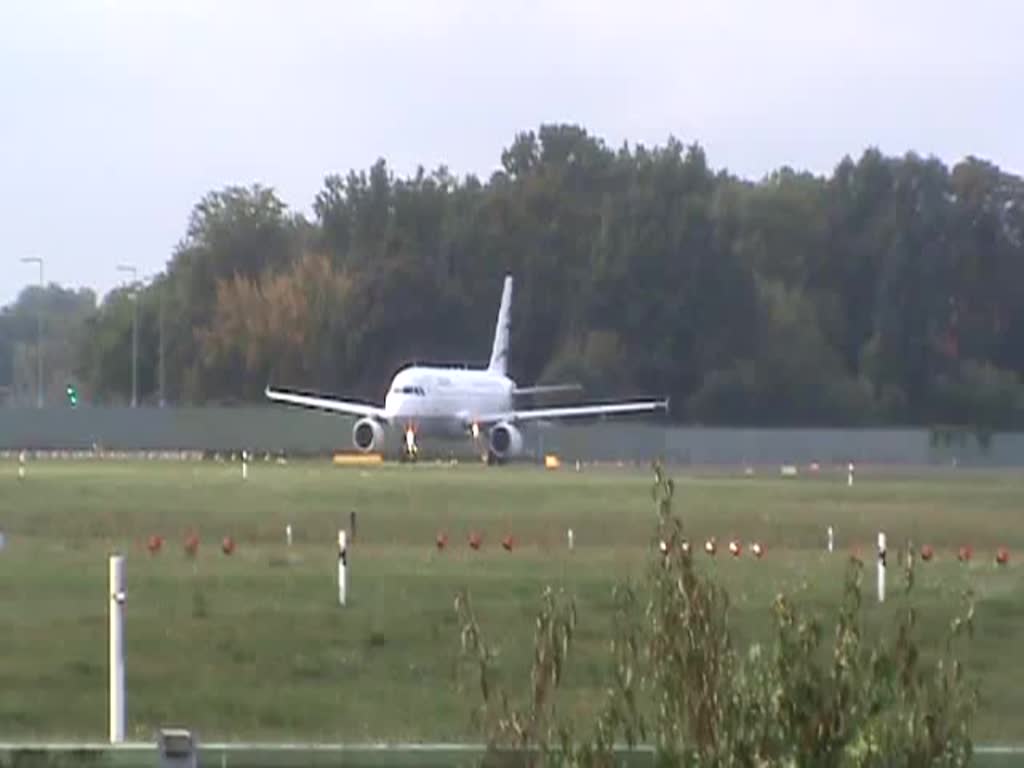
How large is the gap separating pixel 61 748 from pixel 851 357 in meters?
105

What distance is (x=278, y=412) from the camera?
339 feet

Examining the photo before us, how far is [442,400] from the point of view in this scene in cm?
8481

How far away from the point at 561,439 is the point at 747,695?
94.5 m

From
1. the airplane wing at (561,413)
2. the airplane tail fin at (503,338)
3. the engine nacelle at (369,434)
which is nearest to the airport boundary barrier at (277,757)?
the airplane wing at (561,413)

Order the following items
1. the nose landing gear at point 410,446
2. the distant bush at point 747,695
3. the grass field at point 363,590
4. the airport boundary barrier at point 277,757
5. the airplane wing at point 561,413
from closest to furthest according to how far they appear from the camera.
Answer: the distant bush at point 747,695
the airport boundary barrier at point 277,757
the grass field at point 363,590
the nose landing gear at point 410,446
the airplane wing at point 561,413

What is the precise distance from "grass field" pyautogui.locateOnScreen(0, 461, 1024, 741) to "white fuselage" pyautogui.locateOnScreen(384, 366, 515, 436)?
95.7 feet

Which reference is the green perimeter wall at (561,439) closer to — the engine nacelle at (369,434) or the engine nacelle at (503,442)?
the engine nacelle at (369,434)

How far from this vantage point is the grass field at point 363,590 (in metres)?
16.6

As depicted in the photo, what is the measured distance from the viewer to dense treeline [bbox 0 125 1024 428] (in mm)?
108750

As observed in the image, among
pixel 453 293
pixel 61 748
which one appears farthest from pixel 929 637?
pixel 453 293

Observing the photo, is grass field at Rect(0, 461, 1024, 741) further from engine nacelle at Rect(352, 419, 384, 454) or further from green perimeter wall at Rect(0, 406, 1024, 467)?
green perimeter wall at Rect(0, 406, 1024, 467)

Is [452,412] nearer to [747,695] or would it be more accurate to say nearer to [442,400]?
[442,400]

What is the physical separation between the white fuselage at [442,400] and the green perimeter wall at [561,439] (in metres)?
10.3

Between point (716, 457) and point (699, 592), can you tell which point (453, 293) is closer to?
point (716, 457)
